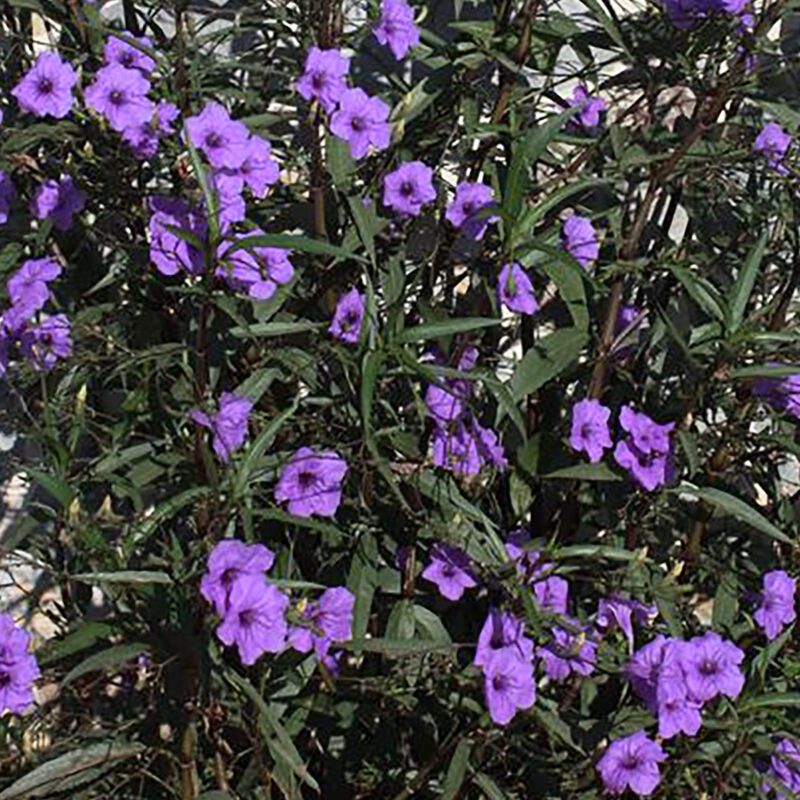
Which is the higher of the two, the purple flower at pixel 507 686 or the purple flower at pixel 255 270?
the purple flower at pixel 255 270

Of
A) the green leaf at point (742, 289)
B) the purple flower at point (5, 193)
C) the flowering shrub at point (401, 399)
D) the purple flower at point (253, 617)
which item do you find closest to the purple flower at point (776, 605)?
the flowering shrub at point (401, 399)

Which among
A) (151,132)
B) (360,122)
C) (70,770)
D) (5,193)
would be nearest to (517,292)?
(360,122)

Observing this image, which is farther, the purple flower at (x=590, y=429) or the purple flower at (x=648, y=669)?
the purple flower at (x=590, y=429)

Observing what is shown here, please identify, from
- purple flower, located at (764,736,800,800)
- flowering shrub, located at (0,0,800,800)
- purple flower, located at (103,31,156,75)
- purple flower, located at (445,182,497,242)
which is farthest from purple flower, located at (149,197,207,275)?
purple flower, located at (764,736,800,800)

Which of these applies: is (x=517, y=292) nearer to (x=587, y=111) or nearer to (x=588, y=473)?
(x=588, y=473)

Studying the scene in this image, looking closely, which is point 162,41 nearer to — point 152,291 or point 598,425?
point 152,291

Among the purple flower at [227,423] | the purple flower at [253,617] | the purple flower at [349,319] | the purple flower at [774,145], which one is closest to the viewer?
the purple flower at [253,617]

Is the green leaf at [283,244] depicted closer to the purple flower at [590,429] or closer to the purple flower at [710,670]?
the purple flower at [590,429]

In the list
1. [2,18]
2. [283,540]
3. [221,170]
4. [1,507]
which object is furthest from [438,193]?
[1,507]
